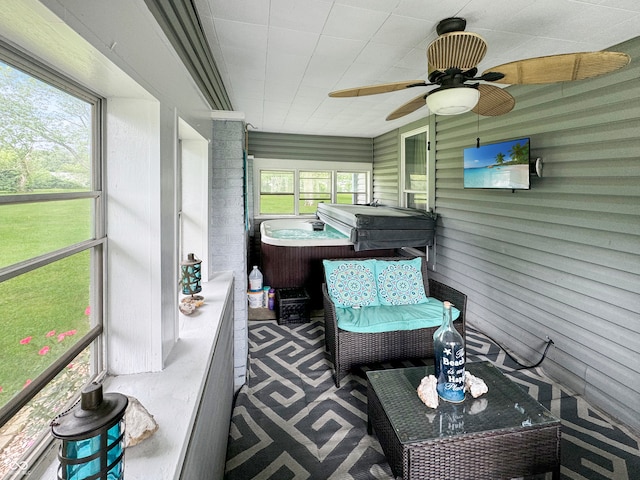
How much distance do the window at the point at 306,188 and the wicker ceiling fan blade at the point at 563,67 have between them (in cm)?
495

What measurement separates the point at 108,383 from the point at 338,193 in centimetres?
598

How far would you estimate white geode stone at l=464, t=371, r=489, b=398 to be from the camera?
1709 millimetres

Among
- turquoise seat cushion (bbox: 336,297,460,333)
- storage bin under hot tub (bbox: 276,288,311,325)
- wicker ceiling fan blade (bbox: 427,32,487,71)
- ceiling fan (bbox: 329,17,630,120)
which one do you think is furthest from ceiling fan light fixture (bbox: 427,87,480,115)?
storage bin under hot tub (bbox: 276,288,311,325)

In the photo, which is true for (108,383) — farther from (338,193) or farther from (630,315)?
(338,193)

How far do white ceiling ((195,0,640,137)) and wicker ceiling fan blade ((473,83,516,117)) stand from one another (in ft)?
1.35

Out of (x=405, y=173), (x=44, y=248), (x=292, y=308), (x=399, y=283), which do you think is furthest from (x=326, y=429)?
(x=405, y=173)

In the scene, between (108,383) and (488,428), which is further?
(488,428)

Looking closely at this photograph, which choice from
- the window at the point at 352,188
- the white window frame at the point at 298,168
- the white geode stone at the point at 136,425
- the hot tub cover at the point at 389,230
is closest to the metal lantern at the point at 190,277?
the white geode stone at the point at 136,425

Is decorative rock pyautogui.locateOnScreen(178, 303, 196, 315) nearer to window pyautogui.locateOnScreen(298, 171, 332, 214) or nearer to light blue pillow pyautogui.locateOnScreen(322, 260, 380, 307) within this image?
light blue pillow pyautogui.locateOnScreen(322, 260, 380, 307)

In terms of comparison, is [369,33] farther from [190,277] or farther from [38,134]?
[38,134]

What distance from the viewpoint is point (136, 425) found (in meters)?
0.83

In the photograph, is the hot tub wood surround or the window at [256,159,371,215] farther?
the window at [256,159,371,215]

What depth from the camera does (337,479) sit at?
1.71 metres

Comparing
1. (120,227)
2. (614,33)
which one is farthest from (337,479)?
(614,33)
